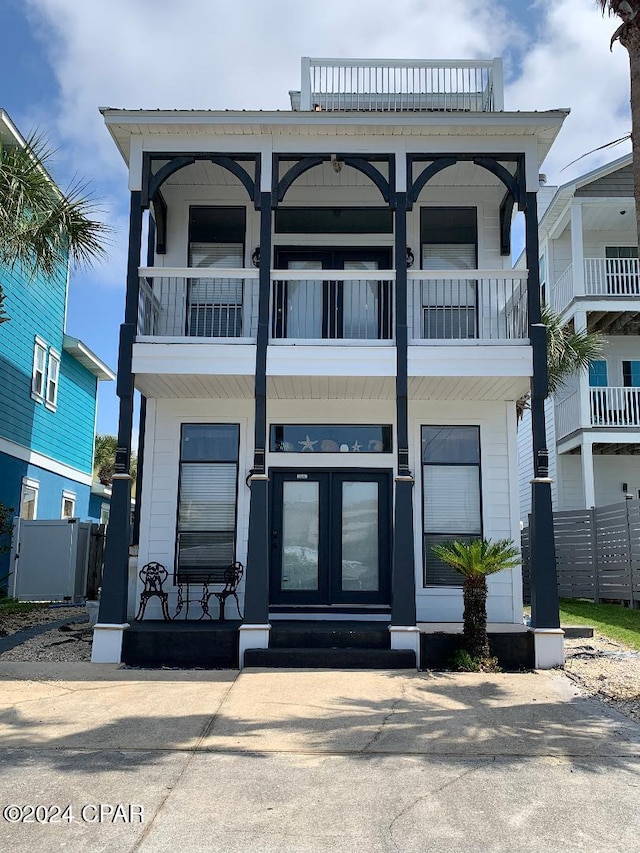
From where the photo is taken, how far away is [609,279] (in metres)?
19.2

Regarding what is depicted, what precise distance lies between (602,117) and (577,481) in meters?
12.2

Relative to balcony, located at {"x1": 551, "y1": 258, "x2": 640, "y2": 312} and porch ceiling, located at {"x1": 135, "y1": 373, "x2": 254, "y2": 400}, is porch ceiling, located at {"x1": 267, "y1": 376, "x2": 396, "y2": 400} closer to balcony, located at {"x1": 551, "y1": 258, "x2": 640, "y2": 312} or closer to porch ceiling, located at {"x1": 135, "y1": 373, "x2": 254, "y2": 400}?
porch ceiling, located at {"x1": 135, "y1": 373, "x2": 254, "y2": 400}

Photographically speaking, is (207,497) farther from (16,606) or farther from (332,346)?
(16,606)

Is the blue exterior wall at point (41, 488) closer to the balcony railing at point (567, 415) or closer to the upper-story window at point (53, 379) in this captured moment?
the upper-story window at point (53, 379)

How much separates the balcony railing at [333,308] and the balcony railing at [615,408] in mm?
8672

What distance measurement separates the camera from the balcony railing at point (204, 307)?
419 inches

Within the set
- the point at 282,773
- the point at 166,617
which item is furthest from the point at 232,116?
the point at 282,773

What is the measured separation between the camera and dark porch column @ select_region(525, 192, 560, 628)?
848 cm

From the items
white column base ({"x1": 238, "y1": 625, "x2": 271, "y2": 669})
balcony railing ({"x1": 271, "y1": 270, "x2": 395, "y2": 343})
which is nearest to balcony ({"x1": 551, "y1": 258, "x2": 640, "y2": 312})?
balcony railing ({"x1": 271, "y1": 270, "x2": 395, "y2": 343})

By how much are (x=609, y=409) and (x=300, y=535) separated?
11043mm

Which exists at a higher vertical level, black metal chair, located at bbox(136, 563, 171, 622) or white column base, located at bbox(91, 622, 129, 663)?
black metal chair, located at bbox(136, 563, 171, 622)

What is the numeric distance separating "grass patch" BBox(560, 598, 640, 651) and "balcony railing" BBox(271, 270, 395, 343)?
5134mm

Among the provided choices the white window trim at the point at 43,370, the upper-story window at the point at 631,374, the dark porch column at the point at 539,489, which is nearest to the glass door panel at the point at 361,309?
the dark porch column at the point at 539,489

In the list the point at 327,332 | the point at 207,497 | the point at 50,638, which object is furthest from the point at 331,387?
the point at 50,638
